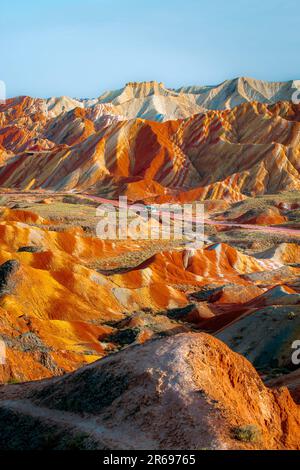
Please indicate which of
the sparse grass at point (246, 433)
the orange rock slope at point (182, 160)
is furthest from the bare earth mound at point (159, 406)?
the orange rock slope at point (182, 160)

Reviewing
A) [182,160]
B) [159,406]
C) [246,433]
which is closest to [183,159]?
[182,160]

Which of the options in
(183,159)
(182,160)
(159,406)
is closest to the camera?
(159,406)

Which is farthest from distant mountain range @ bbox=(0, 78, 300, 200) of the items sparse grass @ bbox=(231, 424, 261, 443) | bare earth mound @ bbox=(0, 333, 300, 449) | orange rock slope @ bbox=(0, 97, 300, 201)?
sparse grass @ bbox=(231, 424, 261, 443)

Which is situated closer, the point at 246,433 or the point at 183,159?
the point at 246,433

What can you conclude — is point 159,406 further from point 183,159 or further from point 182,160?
point 183,159

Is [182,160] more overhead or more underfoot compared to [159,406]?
more underfoot

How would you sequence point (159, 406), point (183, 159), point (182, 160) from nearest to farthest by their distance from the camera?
point (159, 406)
point (182, 160)
point (183, 159)

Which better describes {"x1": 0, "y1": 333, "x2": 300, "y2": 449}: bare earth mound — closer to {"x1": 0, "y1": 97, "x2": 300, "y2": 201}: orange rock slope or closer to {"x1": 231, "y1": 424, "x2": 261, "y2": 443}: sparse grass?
{"x1": 231, "y1": 424, "x2": 261, "y2": 443}: sparse grass

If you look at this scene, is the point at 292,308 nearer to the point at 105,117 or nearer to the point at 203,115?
the point at 203,115

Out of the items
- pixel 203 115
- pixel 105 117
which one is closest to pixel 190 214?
pixel 203 115

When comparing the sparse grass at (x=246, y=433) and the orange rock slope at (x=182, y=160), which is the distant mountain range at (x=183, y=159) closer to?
the orange rock slope at (x=182, y=160)

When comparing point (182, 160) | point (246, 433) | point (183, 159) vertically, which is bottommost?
point (182, 160)
